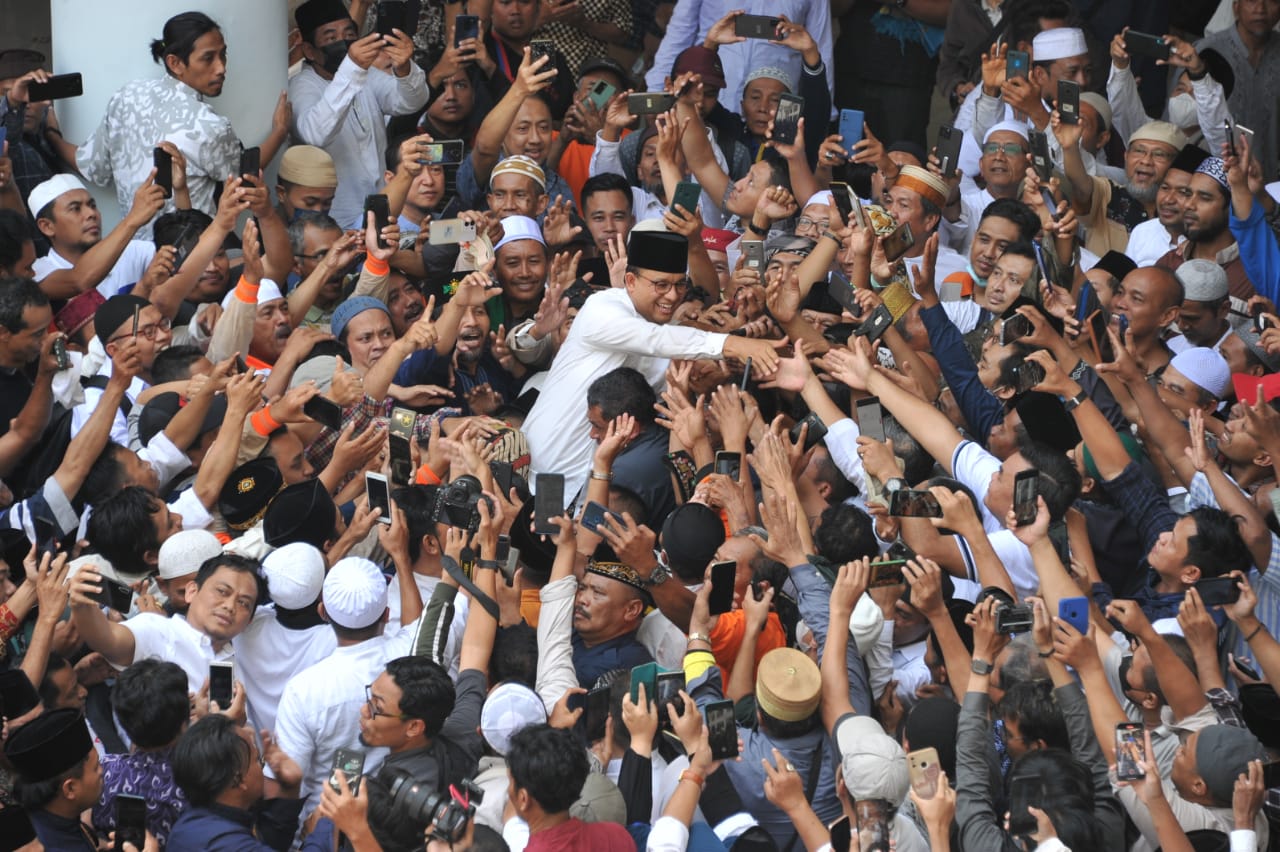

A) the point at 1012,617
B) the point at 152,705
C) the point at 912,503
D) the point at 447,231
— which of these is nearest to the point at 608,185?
the point at 447,231

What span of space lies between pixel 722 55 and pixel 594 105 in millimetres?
853

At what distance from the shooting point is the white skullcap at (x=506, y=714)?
464 cm

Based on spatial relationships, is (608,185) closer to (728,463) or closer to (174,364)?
(174,364)

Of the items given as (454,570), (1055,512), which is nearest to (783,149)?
(1055,512)

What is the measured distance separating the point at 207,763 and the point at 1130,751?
223 cm

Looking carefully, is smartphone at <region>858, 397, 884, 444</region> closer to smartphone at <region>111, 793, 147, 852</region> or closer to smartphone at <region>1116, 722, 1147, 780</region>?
smartphone at <region>1116, 722, 1147, 780</region>

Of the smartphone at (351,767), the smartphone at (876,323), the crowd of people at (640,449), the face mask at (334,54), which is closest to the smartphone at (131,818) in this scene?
the crowd of people at (640,449)

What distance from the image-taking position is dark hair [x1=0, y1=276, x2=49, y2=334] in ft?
20.3

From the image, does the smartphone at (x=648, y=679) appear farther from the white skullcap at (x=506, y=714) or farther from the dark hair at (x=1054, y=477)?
the dark hair at (x=1054, y=477)

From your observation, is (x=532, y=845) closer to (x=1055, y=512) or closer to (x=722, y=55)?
(x=1055, y=512)

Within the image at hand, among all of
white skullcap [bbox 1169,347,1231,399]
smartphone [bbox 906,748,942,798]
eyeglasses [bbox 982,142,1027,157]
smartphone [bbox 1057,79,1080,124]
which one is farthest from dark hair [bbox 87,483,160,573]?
eyeglasses [bbox 982,142,1027,157]

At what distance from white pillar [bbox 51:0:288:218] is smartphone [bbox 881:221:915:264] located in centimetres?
299

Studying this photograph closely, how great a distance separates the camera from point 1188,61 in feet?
27.6

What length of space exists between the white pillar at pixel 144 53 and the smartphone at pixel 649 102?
168 cm
